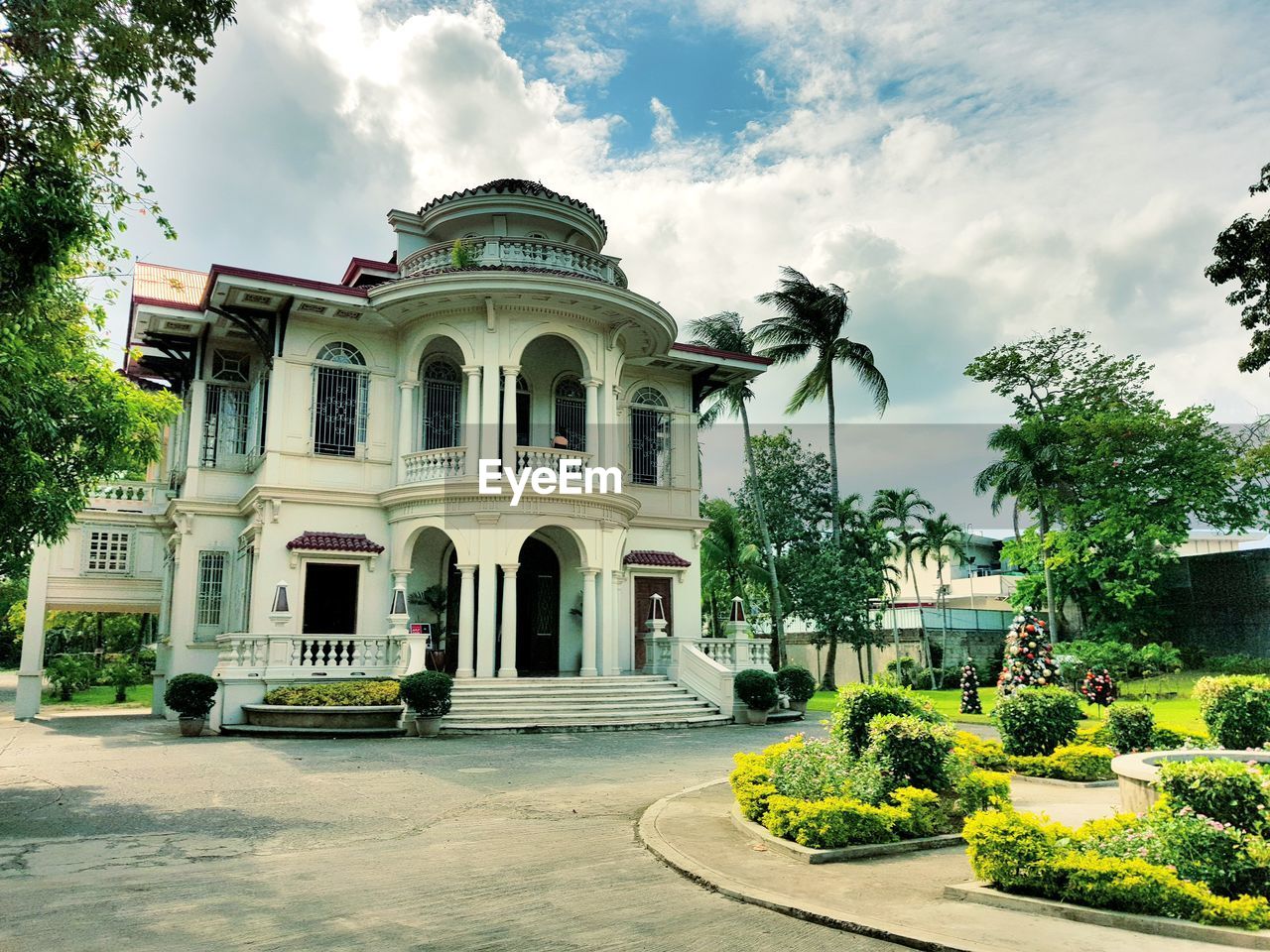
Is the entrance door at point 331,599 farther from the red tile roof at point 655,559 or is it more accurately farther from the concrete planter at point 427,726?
the red tile roof at point 655,559

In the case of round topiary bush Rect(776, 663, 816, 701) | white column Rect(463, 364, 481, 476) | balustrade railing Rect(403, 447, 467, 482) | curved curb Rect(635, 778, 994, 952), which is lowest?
curved curb Rect(635, 778, 994, 952)

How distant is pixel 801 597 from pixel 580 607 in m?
14.6

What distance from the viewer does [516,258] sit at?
21.8 metres

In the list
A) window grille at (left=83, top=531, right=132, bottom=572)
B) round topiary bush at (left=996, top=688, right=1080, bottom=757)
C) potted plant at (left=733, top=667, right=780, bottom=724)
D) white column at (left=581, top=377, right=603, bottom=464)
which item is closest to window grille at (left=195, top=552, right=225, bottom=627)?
window grille at (left=83, top=531, right=132, bottom=572)

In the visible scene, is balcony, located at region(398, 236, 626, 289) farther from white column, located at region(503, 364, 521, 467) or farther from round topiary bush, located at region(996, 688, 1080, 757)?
round topiary bush, located at region(996, 688, 1080, 757)

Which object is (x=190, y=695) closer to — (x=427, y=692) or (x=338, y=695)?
(x=338, y=695)

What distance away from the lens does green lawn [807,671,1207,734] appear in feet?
67.7

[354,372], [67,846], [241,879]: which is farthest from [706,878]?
[354,372]

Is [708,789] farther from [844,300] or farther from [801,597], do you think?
[844,300]

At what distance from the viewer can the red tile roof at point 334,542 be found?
20656 mm

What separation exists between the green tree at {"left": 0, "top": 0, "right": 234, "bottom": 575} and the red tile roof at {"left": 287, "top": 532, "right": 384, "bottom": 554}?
30.1ft

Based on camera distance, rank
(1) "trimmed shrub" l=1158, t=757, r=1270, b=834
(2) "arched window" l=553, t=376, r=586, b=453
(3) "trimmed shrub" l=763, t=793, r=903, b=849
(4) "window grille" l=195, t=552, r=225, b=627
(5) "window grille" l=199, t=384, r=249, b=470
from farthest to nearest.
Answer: (2) "arched window" l=553, t=376, r=586, b=453, (5) "window grille" l=199, t=384, r=249, b=470, (4) "window grille" l=195, t=552, r=225, b=627, (3) "trimmed shrub" l=763, t=793, r=903, b=849, (1) "trimmed shrub" l=1158, t=757, r=1270, b=834

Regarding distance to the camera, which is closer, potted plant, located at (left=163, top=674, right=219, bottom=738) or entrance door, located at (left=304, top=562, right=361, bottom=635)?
potted plant, located at (left=163, top=674, right=219, bottom=738)

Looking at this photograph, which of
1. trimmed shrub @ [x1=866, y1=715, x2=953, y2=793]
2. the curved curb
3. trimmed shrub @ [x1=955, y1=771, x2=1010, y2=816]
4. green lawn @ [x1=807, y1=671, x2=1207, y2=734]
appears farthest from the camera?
green lawn @ [x1=807, y1=671, x2=1207, y2=734]
